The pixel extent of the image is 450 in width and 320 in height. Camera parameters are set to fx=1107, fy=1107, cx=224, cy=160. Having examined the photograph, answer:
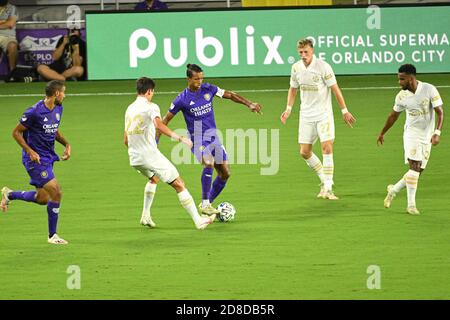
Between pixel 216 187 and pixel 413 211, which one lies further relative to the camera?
pixel 216 187

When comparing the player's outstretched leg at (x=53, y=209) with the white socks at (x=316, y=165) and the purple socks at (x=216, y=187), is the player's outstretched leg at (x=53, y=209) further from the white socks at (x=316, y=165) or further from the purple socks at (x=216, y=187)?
the white socks at (x=316, y=165)

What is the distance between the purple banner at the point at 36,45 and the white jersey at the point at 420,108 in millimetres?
15767

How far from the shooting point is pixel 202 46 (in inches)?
1073

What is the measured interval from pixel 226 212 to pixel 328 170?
2.17 meters

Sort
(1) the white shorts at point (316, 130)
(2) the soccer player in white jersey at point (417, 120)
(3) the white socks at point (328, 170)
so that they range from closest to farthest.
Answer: (2) the soccer player in white jersey at point (417, 120) < (3) the white socks at point (328, 170) < (1) the white shorts at point (316, 130)

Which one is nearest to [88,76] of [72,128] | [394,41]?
[72,128]

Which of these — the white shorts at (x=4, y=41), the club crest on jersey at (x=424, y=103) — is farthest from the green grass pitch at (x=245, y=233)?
the white shorts at (x=4, y=41)

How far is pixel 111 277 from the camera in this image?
11938mm

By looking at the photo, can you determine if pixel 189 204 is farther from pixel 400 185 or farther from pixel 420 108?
pixel 420 108

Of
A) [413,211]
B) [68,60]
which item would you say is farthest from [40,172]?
[68,60]

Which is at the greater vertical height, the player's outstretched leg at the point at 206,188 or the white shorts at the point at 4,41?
the white shorts at the point at 4,41

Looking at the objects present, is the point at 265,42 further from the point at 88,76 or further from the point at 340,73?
the point at 88,76

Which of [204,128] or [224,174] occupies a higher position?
[204,128]

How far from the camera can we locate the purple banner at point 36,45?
29.2m
